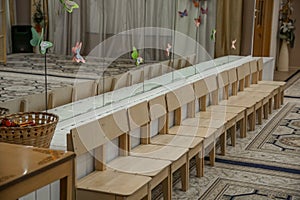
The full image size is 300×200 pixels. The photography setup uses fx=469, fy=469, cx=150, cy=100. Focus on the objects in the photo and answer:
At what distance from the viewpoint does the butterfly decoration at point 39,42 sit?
133 inches

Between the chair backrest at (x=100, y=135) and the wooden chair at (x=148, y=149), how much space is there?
9cm

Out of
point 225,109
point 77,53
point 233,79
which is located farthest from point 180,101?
point 233,79

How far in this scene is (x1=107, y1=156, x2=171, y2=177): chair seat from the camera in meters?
3.50

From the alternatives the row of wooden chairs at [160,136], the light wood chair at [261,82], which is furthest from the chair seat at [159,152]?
the light wood chair at [261,82]

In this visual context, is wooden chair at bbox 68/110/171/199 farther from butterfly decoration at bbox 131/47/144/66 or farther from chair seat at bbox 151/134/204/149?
butterfly decoration at bbox 131/47/144/66

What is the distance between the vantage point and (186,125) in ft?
16.1

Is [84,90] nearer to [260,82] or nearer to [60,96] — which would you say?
[60,96]

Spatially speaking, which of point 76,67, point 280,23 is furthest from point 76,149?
point 280,23

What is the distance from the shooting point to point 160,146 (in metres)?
4.17

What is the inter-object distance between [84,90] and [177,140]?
99cm

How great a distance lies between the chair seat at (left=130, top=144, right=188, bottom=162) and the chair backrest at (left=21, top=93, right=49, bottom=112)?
0.86 metres

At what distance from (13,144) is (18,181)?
529 mm

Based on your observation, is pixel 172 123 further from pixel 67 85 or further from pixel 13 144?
pixel 13 144

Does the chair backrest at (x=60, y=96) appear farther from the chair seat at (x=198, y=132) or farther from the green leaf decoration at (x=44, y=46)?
the chair seat at (x=198, y=132)
